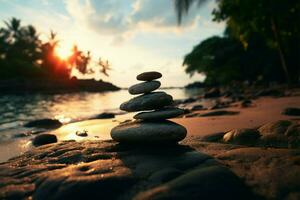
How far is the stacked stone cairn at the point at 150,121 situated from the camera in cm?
411

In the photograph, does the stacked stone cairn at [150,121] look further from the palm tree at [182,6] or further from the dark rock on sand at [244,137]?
the palm tree at [182,6]

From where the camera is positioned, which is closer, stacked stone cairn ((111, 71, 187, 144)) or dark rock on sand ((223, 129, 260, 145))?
stacked stone cairn ((111, 71, 187, 144))

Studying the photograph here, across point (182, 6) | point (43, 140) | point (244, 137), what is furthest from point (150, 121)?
point (182, 6)

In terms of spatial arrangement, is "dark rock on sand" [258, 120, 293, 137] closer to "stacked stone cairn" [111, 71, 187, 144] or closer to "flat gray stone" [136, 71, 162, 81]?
"stacked stone cairn" [111, 71, 187, 144]

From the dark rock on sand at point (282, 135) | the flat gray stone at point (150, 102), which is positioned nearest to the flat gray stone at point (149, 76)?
the flat gray stone at point (150, 102)

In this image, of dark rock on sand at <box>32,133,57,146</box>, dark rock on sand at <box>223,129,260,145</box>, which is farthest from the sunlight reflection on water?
dark rock on sand at <box>223,129,260,145</box>

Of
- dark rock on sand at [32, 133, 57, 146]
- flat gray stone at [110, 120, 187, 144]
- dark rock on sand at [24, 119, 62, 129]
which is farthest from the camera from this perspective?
dark rock on sand at [24, 119, 62, 129]

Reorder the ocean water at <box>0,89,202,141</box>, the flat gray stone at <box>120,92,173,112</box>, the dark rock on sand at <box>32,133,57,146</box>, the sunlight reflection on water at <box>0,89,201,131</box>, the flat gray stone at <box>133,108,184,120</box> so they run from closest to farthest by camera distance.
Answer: the flat gray stone at <box>133,108,184,120</box>, the flat gray stone at <box>120,92,173,112</box>, the dark rock on sand at <box>32,133,57,146</box>, the ocean water at <box>0,89,202,141</box>, the sunlight reflection on water at <box>0,89,201,131</box>

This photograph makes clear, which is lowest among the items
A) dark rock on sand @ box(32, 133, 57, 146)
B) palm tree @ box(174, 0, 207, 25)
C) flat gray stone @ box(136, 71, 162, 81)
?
dark rock on sand @ box(32, 133, 57, 146)

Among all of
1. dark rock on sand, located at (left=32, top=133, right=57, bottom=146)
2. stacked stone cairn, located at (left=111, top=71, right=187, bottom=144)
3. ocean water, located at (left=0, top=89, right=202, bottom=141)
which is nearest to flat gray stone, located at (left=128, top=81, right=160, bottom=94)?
stacked stone cairn, located at (left=111, top=71, right=187, bottom=144)

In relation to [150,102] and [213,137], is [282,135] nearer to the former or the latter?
[213,137]

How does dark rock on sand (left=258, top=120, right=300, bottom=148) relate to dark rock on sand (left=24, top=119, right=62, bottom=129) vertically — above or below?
below

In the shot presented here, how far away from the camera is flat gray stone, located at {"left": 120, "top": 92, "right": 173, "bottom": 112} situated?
459 cm

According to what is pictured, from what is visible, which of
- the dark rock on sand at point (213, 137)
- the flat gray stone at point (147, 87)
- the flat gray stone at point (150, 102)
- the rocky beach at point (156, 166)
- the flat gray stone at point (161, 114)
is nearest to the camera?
the rocky beach at point (156, 166)
